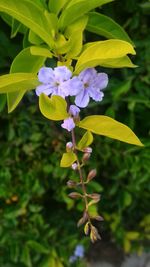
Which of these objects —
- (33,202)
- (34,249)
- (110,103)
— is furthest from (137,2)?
Result: (34,249)

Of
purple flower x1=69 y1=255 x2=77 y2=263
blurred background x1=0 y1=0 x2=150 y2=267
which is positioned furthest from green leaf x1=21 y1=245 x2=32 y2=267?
purple flower x1=69 y1=255 x2=77 y2=263

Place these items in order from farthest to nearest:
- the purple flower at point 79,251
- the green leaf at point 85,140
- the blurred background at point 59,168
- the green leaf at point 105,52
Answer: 1. the purple flower at point 79,251
2. the blurred background at point 59,168
3. the green leaf at point 85,140
4. the green leaf at point 105,52

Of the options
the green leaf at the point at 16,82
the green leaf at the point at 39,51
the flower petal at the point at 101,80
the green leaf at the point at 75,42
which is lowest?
the flower petal at the point at 101,80

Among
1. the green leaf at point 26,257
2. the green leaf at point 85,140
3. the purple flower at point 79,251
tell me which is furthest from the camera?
the purple flower at point 79,251

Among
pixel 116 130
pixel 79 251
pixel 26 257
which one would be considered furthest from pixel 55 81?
pixel 79 251

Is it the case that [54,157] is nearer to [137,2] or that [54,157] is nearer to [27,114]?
[27,114]

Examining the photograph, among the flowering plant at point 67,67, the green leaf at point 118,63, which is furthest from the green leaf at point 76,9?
the green leaf at point 118,63

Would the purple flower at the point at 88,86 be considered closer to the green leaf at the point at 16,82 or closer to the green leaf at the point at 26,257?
the green leaf at the point at 16,82
